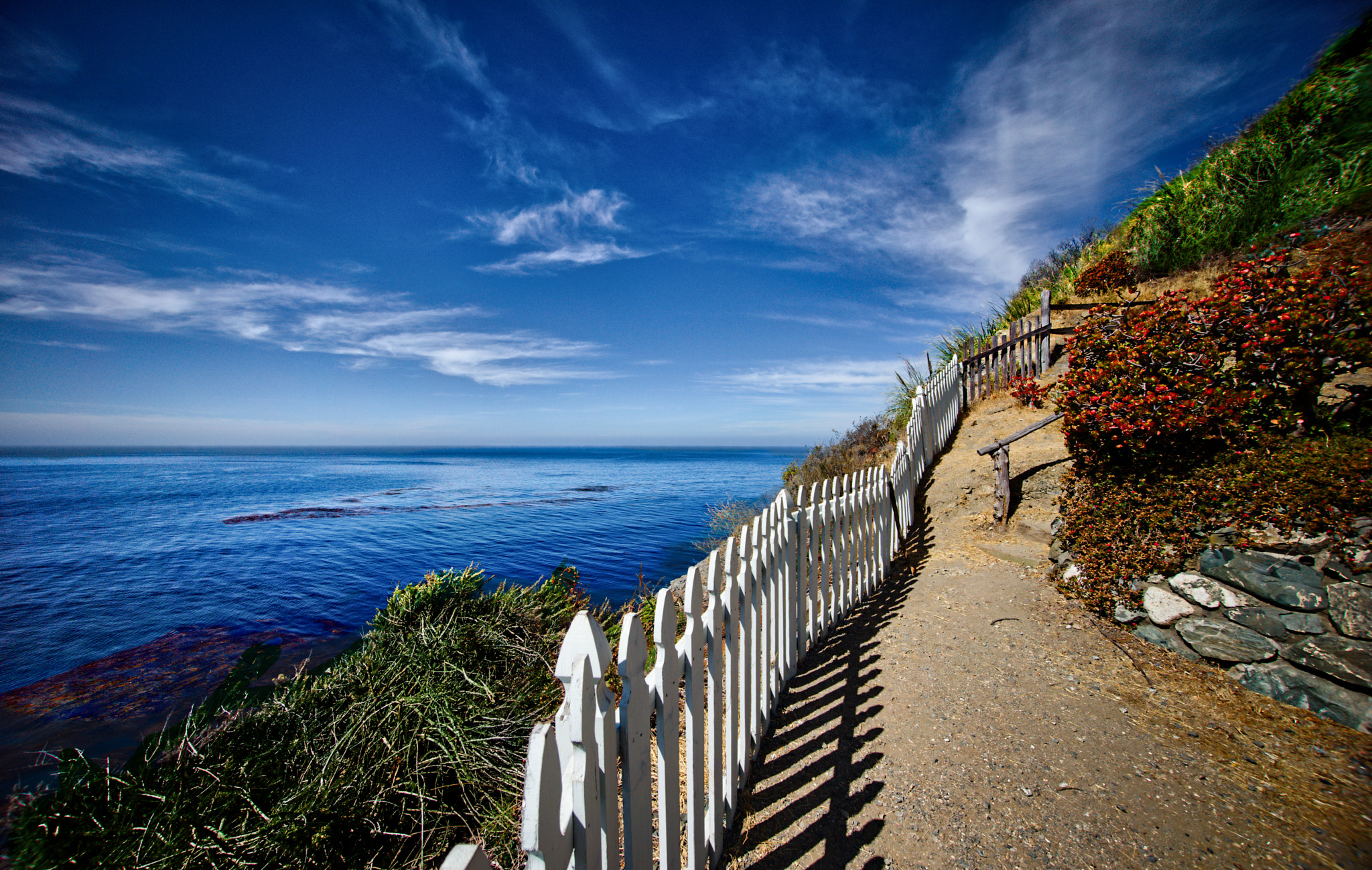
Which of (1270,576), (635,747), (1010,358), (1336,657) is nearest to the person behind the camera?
(635,747)

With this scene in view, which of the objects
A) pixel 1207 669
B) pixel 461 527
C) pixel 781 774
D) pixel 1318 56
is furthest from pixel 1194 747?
pixel 461 527

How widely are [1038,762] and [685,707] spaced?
1988 millimetres

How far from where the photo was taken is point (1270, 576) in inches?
127

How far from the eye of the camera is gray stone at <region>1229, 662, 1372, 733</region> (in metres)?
2.78

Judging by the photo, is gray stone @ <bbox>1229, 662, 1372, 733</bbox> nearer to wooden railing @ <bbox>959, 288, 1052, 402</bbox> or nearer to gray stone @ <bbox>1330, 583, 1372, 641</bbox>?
gray stone @ <bbox>1330, 583, 1372, 641</bbox>

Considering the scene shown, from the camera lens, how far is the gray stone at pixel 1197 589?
346cm

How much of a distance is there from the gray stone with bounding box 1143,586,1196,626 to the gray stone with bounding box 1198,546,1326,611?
271 mm

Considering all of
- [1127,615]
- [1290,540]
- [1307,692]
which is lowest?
[1307,692]

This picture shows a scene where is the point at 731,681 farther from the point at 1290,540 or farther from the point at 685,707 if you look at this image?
the point at 1290,540

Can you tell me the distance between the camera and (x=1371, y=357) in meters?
3.62

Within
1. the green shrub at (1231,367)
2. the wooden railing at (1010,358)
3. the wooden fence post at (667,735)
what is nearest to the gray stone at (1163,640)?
the green shrub at (1231,367)

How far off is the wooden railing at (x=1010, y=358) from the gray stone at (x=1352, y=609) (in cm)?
794

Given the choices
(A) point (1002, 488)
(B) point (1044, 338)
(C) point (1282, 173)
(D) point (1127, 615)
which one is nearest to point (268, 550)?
(A) point (1002, 488)

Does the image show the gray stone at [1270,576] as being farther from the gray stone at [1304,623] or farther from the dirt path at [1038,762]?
the dirt path at [1038,762]
